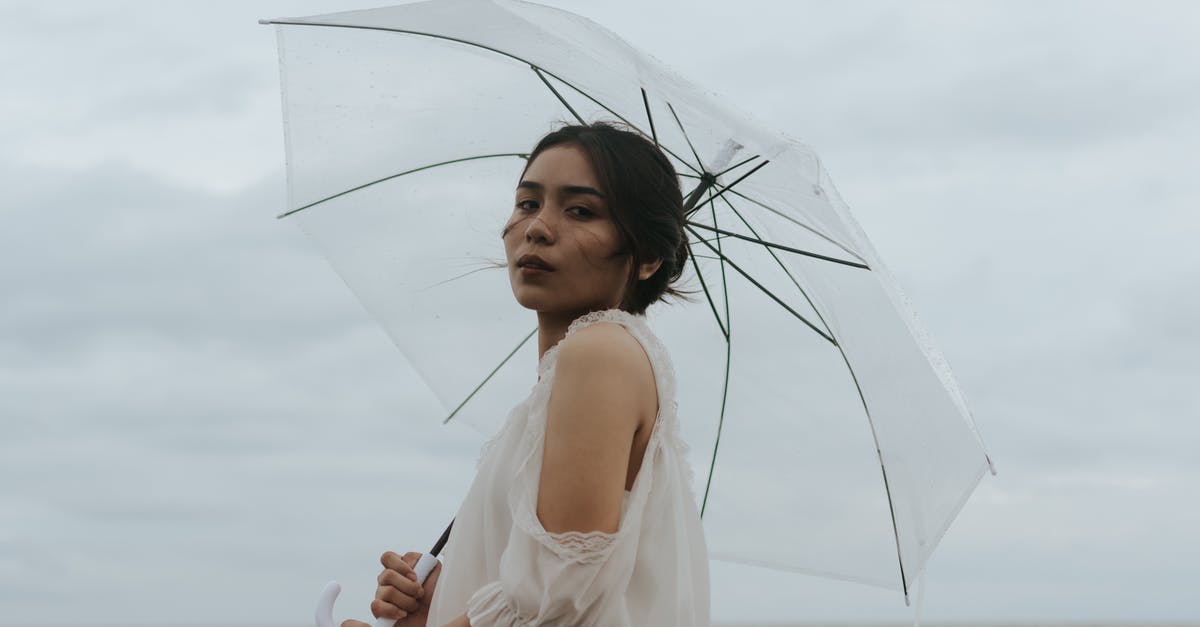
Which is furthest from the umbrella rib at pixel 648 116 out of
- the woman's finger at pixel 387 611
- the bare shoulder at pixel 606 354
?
the woman's finger at pixel 387 611

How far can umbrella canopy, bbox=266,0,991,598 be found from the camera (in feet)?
12.1

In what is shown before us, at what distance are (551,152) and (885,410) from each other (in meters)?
1.47

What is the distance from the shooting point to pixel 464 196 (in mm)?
4227

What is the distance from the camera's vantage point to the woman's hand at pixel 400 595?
334 cm

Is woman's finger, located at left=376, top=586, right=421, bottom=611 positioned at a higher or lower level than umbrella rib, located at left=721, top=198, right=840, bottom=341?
lower

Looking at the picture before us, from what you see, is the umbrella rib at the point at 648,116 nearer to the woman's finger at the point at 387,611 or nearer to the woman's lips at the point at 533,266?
the woman's lips at the point at 533,266

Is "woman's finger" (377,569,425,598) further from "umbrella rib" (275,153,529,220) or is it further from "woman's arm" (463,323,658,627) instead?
"umbrella rib" (275,153,529,220)

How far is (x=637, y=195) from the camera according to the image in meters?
3.01

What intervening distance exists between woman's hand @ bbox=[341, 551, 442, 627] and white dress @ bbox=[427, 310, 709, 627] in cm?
32

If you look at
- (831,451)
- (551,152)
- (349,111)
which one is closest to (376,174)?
(349,111)

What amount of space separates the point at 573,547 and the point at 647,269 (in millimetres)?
825

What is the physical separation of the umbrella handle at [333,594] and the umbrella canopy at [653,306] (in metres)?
0.85

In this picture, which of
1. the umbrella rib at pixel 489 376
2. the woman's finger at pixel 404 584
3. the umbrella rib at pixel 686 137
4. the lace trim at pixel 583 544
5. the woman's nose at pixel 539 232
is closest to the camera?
the lace trim at pixel 583 544

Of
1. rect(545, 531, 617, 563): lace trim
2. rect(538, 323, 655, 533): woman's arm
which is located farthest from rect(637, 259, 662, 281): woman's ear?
rect(545, 531, 617, 563): lace trim
